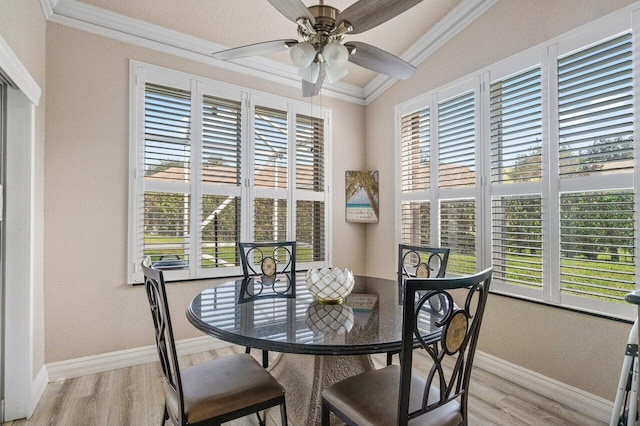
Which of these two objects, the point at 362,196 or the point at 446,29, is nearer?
the point at 446,29

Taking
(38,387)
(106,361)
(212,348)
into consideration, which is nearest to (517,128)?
(212,348)

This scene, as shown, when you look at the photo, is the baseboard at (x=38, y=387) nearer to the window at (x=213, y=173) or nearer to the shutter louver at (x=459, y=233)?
the window at (x=213, y=173)

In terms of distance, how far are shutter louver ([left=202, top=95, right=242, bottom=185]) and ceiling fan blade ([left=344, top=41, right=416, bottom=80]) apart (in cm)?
164

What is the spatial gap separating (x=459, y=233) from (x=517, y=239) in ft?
1.68

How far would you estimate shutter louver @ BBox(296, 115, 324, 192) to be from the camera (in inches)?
145

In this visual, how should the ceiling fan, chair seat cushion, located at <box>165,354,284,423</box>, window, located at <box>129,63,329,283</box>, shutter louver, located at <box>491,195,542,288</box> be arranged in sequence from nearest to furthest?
1. chair seat cushion, located at <box>165,354,284,423</box>
2. the ceiling fan
3. shutter louver, located at <box>491,195,542,288</box>
4. window, located at <box>129,63,329,283</box>

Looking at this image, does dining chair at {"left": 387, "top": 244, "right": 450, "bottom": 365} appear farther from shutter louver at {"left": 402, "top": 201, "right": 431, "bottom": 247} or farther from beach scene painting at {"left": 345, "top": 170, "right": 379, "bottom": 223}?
beach scene painting at {"left": 345, "top": 170, "right": 379, "bottom": 223}

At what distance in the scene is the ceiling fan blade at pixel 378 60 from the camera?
6.03 ft

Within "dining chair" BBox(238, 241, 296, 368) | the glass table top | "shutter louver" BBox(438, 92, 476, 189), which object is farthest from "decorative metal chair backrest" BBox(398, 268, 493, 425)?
"shutter louver" BBox(438, 92, 476, 189)

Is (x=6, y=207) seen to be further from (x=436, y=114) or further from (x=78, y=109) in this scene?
(x=436, y=114)

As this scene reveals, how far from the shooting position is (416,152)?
11.2 ft

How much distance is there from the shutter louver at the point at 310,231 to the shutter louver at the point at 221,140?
0.84 metres

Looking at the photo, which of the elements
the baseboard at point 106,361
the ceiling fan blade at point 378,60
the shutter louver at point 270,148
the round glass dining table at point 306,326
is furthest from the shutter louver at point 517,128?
the baseboard at point 106,361

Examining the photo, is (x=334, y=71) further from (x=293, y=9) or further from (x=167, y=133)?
(x=167, y=133)
